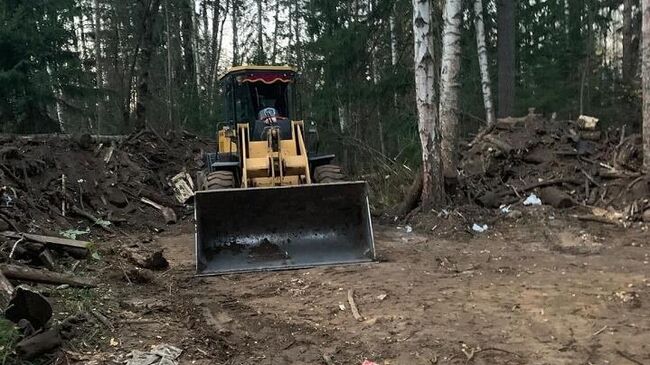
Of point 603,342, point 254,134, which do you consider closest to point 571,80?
point 254,134

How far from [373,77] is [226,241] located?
13440mm

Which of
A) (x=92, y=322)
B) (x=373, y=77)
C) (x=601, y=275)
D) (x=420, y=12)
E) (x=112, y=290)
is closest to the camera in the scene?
(x=92, y=322)

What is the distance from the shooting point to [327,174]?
10.3m

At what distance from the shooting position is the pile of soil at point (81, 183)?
373 inches

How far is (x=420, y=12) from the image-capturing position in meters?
10.4

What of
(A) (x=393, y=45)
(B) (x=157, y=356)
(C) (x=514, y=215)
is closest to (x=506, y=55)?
(A) (x=393, y=45)

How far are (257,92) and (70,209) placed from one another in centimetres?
382

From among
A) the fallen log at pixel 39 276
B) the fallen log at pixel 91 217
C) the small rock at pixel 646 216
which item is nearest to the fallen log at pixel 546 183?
the small rock at pixel 646 216

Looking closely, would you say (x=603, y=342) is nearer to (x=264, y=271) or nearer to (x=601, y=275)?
(x=601, y=275)

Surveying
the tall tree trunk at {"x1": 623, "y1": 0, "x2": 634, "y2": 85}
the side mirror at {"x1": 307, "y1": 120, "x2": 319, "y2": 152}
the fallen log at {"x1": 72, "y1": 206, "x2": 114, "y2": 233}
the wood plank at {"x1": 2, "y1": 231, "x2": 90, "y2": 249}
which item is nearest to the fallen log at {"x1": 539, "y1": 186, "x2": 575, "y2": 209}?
the side mirror at {"x1": 307, "y1": 120, "x2": 319, "y2": 152}

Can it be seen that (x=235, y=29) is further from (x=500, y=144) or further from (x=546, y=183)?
(x=546, y=183)

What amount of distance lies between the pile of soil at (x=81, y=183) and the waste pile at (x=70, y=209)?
2 cm

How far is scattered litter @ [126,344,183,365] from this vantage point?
4363 millimetres

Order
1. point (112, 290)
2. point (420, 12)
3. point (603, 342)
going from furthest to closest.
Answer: point (420, 12) → point (112, 290) → point (603, 342)
